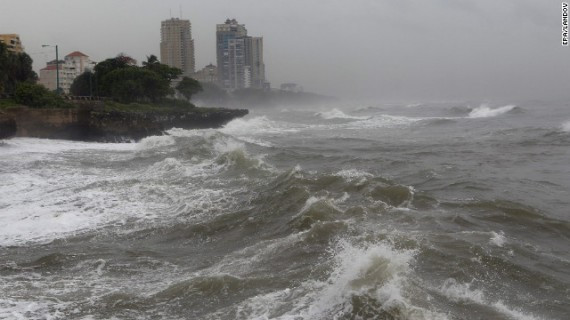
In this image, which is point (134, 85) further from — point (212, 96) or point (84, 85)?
point (212, 96)

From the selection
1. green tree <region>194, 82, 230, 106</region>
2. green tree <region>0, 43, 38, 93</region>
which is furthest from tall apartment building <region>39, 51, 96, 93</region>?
green tree <region>0, 43, 38, 93</region>

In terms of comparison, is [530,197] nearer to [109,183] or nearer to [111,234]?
[111,234]

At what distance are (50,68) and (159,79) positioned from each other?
62.0 metres

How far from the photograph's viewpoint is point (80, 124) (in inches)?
1149

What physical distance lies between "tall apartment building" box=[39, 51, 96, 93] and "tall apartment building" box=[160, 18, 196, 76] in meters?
22.1

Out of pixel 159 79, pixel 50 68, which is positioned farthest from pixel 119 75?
pixel 50 68

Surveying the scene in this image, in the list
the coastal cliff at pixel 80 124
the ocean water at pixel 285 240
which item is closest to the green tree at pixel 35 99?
the coastal cliff at pixel 80 124

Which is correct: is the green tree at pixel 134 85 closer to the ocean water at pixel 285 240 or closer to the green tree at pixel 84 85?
the green tree at pixel 84 85

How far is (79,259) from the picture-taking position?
27.3ft

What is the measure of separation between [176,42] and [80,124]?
3737 inches

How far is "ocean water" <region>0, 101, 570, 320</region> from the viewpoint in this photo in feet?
20.8

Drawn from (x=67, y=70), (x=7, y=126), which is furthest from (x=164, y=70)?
(x=67, y=70)

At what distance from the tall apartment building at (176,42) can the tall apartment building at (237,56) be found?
63.2 ft

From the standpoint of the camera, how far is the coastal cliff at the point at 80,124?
26.2 meters
